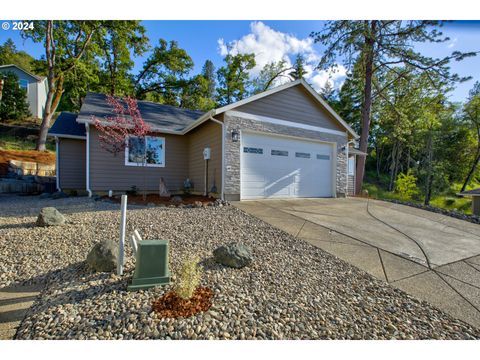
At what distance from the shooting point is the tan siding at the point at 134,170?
314 inches

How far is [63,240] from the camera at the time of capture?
11.4 ft

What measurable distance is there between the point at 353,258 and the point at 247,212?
2739mm

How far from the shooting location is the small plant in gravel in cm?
193

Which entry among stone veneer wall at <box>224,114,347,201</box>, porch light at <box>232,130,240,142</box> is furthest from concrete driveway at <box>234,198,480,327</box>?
porch light at <box>232,130,240,142</box>

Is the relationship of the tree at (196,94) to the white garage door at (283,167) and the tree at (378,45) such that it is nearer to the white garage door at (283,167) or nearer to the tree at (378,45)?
the tree at (378,45)

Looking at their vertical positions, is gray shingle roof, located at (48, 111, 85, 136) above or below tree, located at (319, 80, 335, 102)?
below

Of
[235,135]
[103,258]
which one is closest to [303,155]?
[235,135]

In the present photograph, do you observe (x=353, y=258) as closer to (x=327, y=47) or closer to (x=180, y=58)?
(x=327, y=47)

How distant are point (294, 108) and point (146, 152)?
6062 mm

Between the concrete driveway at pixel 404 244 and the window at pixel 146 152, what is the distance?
4412 millimetres

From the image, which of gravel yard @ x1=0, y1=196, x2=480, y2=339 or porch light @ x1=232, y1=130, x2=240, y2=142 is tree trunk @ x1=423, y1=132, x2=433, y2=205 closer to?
porch light @ x1=232, y1=130, x2=240, y2=142

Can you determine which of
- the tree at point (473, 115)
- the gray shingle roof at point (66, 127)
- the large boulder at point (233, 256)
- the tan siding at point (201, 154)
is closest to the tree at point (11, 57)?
the gray shingle roof at point (66, 127)

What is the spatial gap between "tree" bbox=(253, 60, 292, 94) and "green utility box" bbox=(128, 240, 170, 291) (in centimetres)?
2200

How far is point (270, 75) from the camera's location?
2255 centimetres
